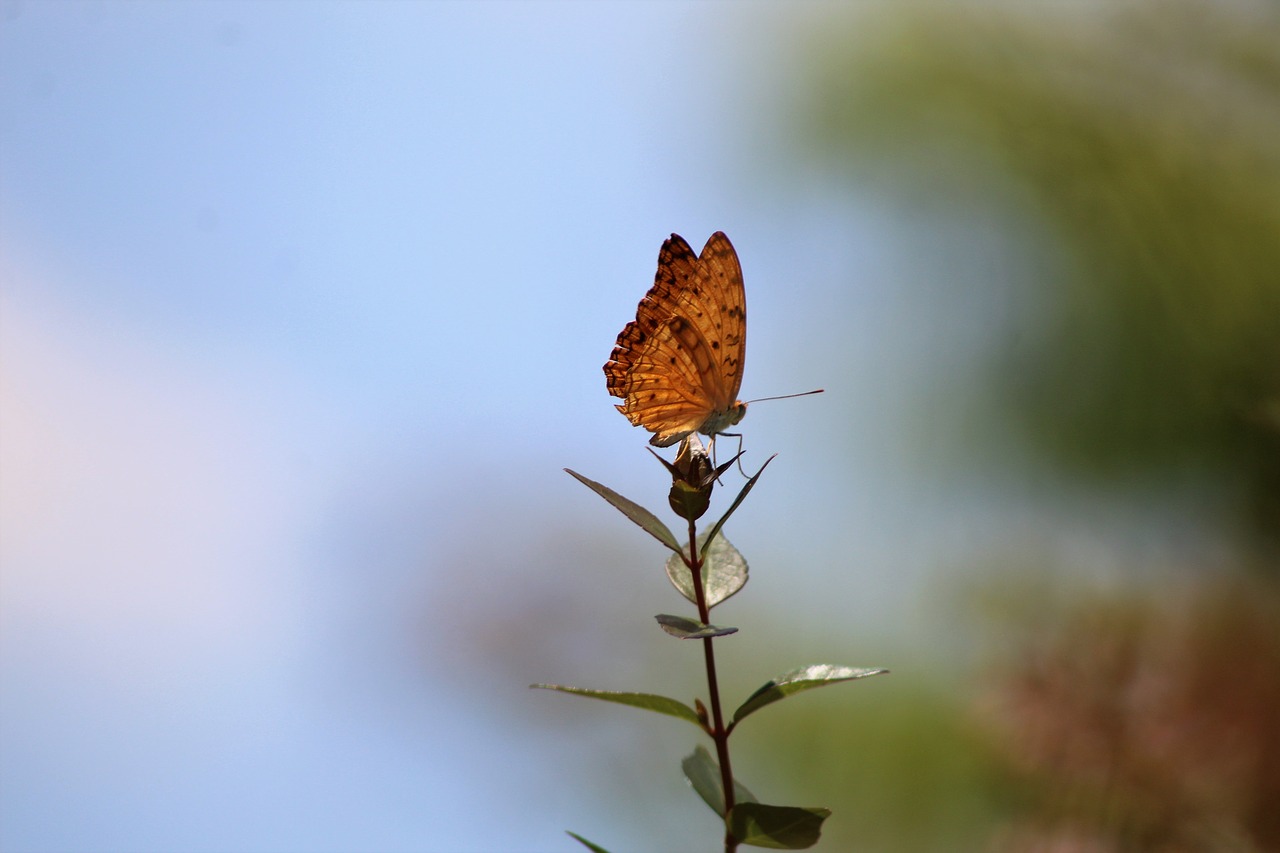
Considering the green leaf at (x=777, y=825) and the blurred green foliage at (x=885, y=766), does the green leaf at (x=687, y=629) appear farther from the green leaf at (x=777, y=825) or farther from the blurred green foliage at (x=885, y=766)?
the blurred green foliage at (x=885, y=766)

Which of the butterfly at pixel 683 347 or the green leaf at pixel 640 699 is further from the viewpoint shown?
the butterfly at pixel 683 347

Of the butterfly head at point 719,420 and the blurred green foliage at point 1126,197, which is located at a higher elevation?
the blurred green foliage at point 1126,197

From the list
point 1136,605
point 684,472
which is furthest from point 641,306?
point 1136,605

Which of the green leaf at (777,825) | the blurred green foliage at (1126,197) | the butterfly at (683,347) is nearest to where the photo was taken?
the green leaf at (777,825)

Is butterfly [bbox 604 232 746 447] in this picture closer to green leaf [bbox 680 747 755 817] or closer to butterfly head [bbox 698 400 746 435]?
butterfly head [bbox 698 400 746 435]

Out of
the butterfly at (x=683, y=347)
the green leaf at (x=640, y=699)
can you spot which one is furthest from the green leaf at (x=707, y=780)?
the butterfly at (x=683, y=347)
